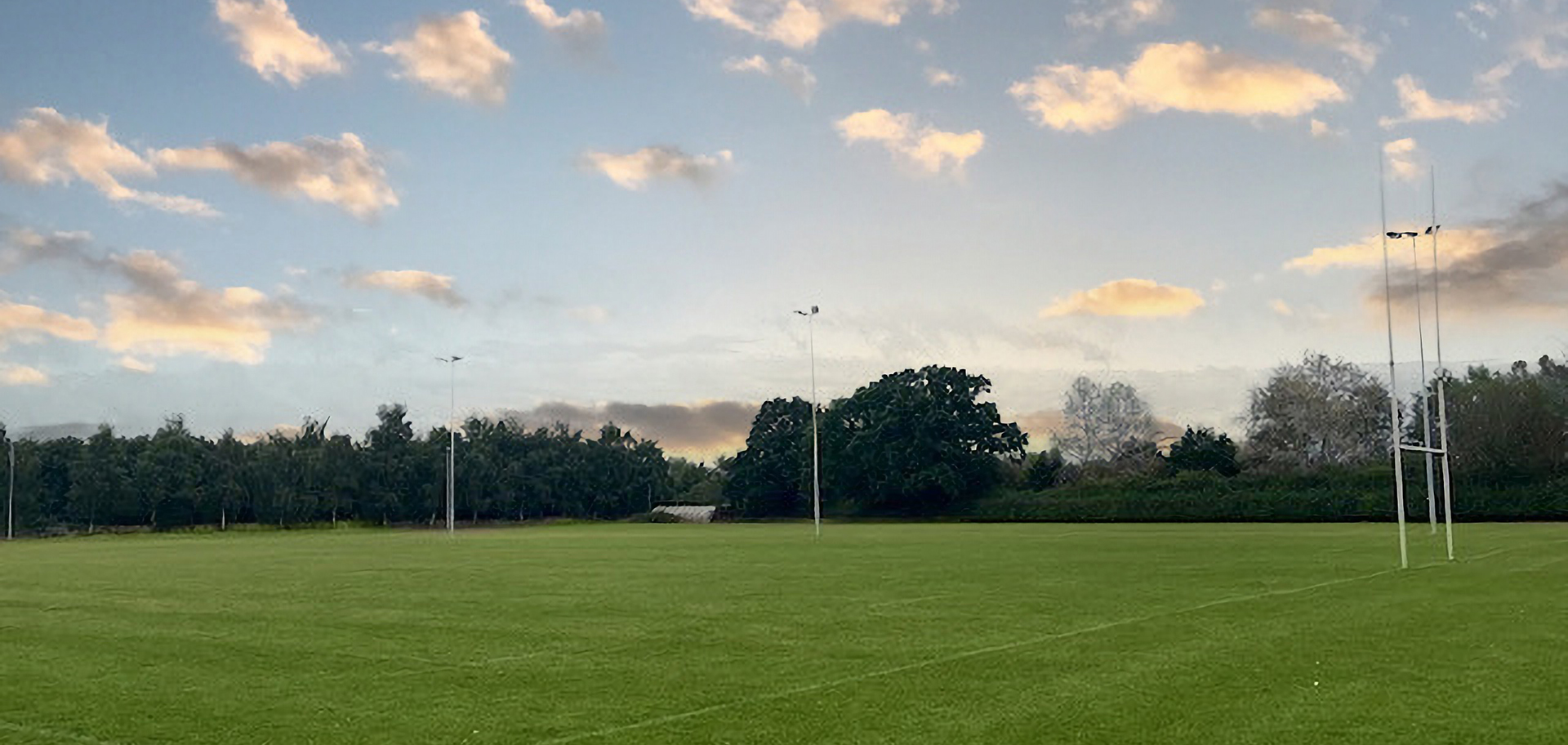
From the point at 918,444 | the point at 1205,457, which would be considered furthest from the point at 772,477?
the point at 1205,457

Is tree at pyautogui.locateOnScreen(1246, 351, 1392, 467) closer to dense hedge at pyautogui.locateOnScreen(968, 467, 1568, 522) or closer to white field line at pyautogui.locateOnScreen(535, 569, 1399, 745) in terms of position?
dense hedge at pyautogui.locateOnScreen(968, 467, 1568, 522)

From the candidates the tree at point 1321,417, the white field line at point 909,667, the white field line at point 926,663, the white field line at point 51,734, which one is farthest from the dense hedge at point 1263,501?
the white field line at point 51,734

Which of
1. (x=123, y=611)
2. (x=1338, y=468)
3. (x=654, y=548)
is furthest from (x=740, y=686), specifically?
(x=1338, y=468)

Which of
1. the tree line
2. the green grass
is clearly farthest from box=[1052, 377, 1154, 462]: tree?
the green grass

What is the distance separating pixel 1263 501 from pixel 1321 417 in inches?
975

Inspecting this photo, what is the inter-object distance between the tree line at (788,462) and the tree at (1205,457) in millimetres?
143

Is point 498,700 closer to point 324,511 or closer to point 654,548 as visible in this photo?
point 654,548

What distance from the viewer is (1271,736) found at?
9.83 meters

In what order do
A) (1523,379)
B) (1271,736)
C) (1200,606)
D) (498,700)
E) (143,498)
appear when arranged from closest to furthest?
(1271,736)
(498,700)
(1200,606)
(1523,379)
(143,498)

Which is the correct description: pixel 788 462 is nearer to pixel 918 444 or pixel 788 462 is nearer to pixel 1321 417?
pixel 918 444

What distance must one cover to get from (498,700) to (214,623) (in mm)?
9863

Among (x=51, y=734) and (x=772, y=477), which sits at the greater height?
(x=772, y=477)

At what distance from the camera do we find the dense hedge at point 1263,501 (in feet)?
235

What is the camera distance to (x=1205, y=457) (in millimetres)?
96188
